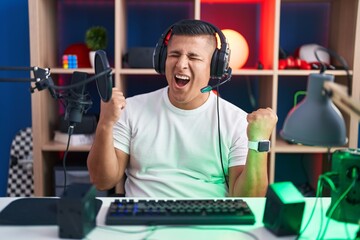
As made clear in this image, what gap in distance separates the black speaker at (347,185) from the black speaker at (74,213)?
0.54 m

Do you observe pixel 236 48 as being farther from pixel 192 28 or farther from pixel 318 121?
pixel 318 121

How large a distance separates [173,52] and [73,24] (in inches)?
46.6

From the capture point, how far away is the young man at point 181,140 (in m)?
1.43

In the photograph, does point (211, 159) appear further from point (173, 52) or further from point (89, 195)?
point (89, 195)

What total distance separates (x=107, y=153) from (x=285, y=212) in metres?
0.70

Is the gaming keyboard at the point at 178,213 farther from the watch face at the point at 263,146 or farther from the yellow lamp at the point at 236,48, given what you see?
the yellow lamp at the point at 236,48

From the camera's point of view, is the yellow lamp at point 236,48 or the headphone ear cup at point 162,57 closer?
the headphone ear cup at point 162,57

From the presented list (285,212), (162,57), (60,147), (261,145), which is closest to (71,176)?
(60,147)

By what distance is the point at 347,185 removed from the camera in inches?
36.5

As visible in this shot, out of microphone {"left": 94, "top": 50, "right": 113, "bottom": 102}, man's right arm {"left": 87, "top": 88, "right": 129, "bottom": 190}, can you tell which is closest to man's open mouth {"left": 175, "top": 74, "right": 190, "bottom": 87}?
man's right arm {"left": 87, "top": 88, "right": 129, "bottom": 190}

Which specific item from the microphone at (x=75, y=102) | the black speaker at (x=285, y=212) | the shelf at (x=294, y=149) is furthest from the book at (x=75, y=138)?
the black speaker at (x=285, y=212)

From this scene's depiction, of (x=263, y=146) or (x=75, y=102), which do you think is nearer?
(x=75, y=102)

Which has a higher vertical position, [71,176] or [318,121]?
[318,121]

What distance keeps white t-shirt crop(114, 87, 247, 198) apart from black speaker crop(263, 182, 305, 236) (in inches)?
20.5
